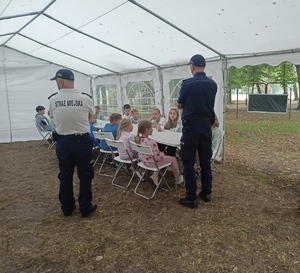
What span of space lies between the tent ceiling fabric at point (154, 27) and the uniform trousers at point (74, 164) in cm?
208

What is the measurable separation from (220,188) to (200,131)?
1.28 m

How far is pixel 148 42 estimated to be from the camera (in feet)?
16.3

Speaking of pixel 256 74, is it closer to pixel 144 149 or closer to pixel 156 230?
pixel 144 149

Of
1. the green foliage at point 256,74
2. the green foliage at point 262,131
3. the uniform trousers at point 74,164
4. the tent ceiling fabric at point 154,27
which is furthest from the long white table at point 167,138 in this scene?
the green foliage at point 256,74

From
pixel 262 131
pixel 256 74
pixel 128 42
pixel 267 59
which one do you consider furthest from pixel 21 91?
pixel 256 74

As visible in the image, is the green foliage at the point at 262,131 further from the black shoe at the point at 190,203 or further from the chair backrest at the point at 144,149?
the chair backrest at the point at 144,149

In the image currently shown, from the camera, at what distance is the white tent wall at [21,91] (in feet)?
26.4

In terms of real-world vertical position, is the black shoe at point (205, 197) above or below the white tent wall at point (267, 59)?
below

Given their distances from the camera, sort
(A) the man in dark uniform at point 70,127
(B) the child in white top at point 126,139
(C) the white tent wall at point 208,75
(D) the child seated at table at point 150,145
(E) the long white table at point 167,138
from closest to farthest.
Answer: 1. (A) the man in dark uniform at point 70,127
2. (D) the child seated at table at point 150,145
3. (E) the long white table at point 167,138
4. (B) the child in white top at point 126,139
5. (C) the white tent wall at point 208,75

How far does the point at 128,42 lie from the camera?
205 inches

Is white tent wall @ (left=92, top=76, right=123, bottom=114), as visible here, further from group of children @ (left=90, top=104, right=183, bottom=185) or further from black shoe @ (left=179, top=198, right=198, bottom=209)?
black shoe @ (left=179, top=198, right=198, bottom=209)

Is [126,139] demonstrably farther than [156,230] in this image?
Yes

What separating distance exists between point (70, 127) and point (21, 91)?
6523mm

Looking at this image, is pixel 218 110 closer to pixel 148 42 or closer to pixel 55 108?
pixel 148 42
